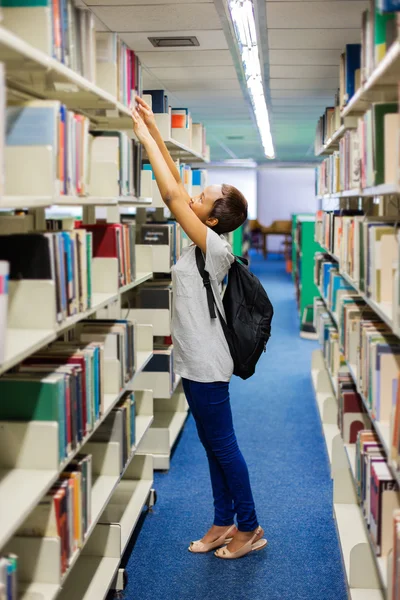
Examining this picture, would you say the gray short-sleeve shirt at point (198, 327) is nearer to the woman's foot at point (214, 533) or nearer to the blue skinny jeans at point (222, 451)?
the blue skinny jeans at point (222, 451)

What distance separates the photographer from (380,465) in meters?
2.45

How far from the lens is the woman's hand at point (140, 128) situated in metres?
2.83

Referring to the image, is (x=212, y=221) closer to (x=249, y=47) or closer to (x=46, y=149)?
(x=46, y=149)

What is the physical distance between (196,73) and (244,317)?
302 centimetres

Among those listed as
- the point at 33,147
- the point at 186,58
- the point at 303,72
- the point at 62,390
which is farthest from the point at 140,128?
the point at 303,72

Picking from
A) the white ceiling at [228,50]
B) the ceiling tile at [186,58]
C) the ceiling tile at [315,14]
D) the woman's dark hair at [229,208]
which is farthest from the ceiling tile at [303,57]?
the woman's dark hair at [229,208]

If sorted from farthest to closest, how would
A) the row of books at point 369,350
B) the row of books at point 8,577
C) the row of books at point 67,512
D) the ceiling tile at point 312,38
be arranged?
1. the ceiling tile at point 312,38
2. the row of books at point 369,350
3. the row of books at point 67,512
4. the row of books at point 8,577

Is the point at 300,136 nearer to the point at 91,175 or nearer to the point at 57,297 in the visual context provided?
the point at 91,175

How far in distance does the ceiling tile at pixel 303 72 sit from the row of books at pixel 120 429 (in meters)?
3.03

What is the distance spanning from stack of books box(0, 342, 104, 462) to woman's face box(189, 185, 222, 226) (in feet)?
2.34

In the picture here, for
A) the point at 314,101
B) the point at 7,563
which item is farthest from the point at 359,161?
the point at 314,101

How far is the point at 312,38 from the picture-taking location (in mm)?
4207

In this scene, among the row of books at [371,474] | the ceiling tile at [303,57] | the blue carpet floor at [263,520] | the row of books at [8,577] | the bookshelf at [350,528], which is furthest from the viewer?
the ceiling tile at [303,57]

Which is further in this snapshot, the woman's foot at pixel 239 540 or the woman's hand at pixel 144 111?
the woman's foot at pixel 239 540
